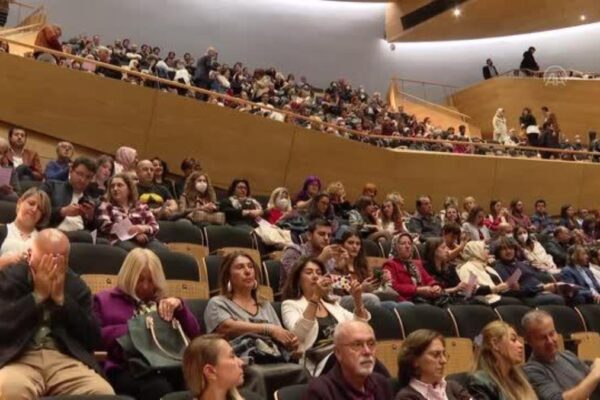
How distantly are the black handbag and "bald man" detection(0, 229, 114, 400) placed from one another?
13 cm

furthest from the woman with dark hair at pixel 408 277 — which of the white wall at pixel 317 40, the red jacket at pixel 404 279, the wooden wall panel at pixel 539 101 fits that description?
the wooden wall panel at pixel 539 101

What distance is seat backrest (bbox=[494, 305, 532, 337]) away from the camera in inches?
158

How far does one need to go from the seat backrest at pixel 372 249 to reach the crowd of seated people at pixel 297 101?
2.54 metres

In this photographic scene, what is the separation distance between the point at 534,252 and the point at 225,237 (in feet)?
8.67

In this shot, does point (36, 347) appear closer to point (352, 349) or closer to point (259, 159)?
point (352, 349)

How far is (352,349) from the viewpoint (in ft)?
7.55

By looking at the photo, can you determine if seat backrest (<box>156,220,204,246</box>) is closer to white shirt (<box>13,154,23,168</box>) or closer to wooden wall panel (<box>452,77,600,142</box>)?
white shirt (<box>13,154,23,168</box>)

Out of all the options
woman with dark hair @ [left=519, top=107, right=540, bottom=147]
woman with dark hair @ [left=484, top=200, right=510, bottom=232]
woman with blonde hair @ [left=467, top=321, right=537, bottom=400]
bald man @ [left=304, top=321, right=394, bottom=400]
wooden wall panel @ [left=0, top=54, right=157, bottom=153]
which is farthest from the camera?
woman with dark hair @ [left=519, top=107, right=540, bottom=147]

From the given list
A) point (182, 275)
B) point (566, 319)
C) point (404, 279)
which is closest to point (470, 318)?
point (404, 279)

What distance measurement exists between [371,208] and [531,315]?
2.80 metres

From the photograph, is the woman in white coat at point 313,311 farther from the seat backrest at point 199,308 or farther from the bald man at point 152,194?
the bald man at point 152,194

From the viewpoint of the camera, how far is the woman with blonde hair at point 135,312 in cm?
232

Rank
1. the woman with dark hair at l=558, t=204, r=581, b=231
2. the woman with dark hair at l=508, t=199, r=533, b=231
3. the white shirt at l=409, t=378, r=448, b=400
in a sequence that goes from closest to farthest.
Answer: the white shirt at l=409, t=378, r=448, b=400, the woman with dark hair at l=508, t=199, r=533, b=231, the woman with dark hair at l=558, t=204, r=581, b=231

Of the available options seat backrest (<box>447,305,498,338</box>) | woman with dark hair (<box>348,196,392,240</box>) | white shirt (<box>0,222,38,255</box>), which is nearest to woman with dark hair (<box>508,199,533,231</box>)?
woman with dark hair (<box>348,196,392,240</box>)
